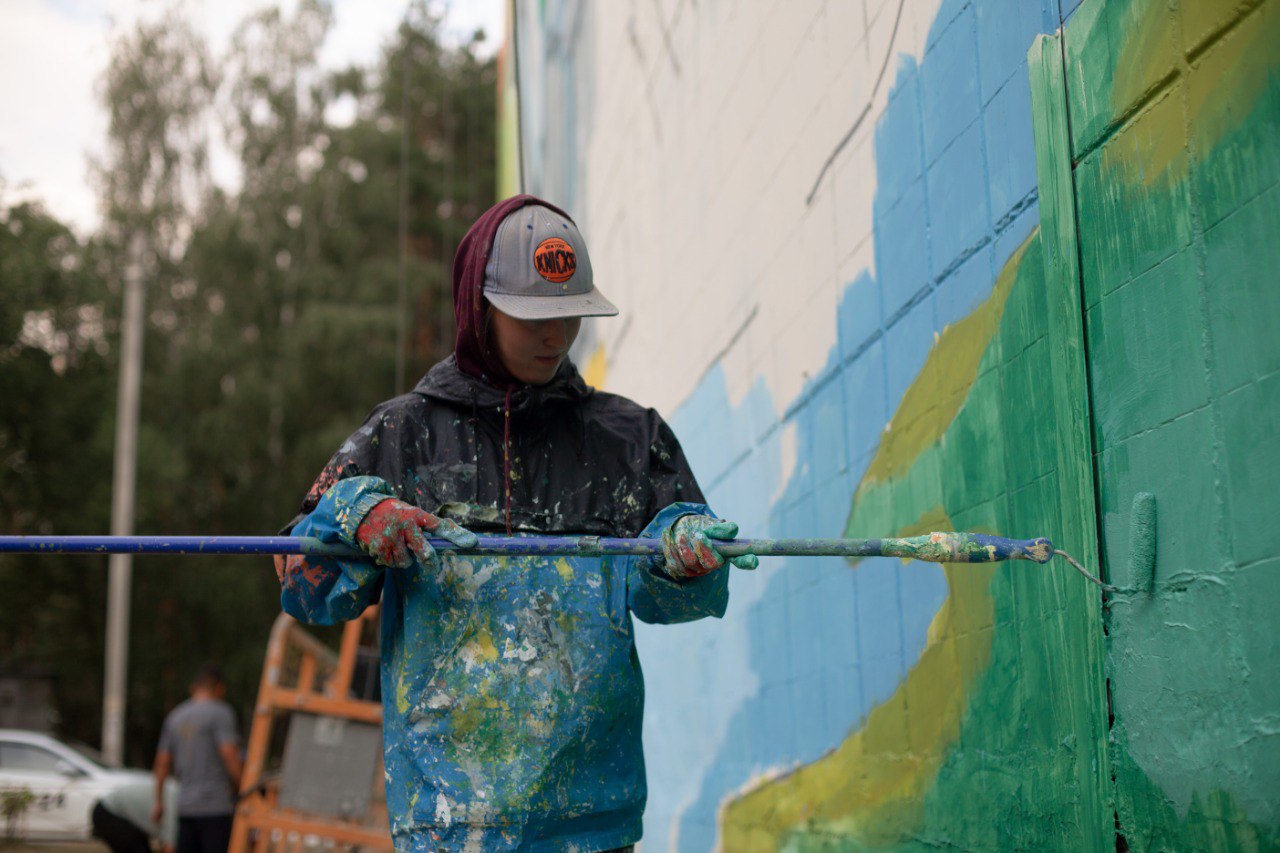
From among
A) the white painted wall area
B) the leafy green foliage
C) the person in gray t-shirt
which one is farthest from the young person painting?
the leafy green foliage

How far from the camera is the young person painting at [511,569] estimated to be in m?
2.44

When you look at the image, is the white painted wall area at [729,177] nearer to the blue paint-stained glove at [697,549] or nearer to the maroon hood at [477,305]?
the maroon hood at [477,305]

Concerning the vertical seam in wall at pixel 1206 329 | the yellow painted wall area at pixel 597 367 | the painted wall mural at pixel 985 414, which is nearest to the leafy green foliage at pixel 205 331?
the yellow painted wall area at pixel 597 367

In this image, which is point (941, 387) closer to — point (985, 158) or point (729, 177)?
point (985, 158)

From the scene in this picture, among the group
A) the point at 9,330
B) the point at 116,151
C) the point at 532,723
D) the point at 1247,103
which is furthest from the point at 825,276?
the point at 116,151

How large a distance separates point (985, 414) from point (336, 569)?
124 centimetres

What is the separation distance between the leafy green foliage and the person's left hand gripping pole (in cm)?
1796

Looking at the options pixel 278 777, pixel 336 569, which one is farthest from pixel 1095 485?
pixel 278 777

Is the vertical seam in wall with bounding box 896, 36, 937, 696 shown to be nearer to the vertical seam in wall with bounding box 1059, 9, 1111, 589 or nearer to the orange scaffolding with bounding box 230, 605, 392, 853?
the vertical seam in wall with bounding box 1059, 9, 1111, 589

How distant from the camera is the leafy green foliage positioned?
20.7m

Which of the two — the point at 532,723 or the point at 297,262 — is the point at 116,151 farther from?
the point at 532,723

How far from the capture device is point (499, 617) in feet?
8.24

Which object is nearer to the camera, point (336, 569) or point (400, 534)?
point (400, 534)

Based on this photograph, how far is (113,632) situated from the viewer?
1603 cm
